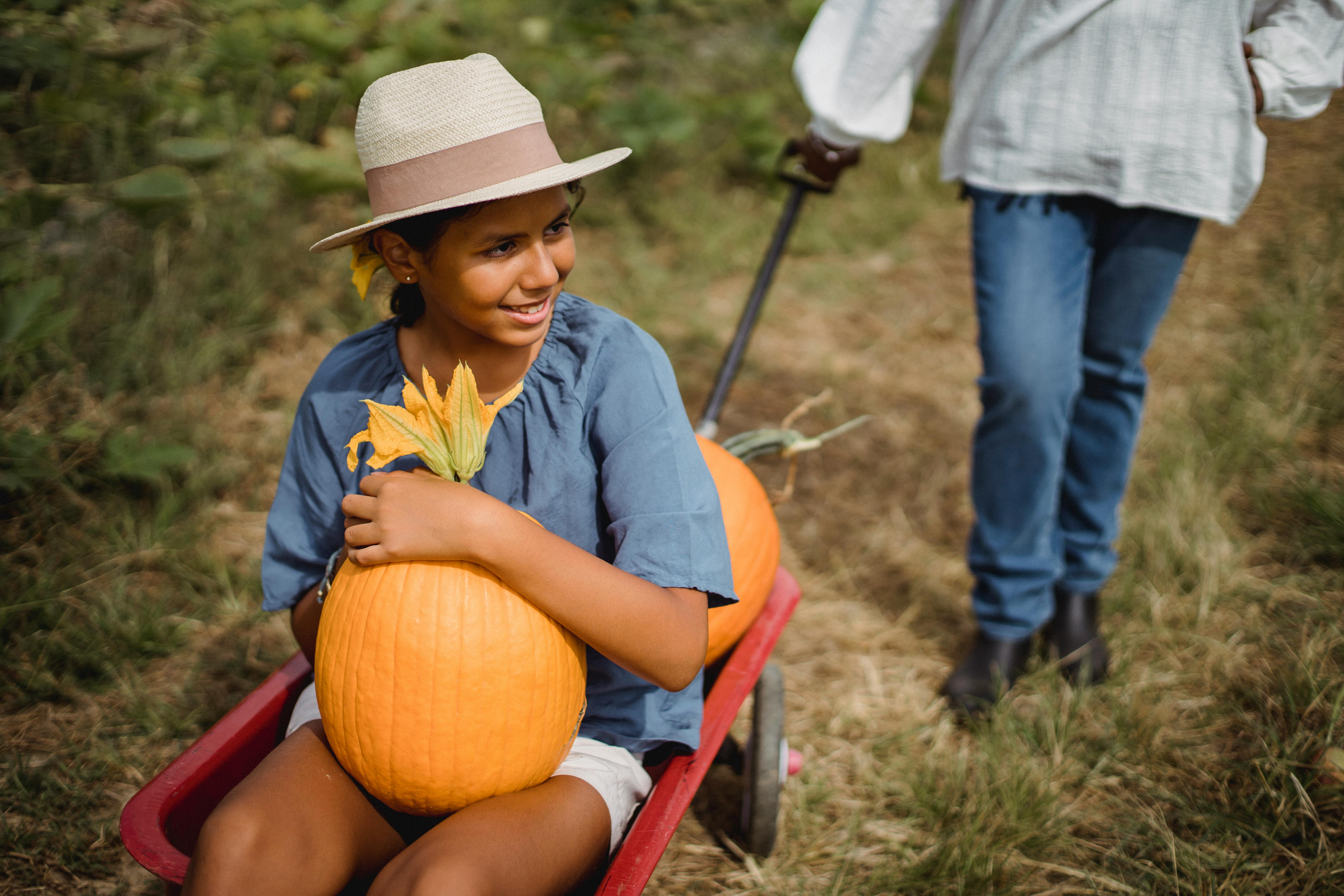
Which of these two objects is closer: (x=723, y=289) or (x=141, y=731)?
(x=141, y=731)

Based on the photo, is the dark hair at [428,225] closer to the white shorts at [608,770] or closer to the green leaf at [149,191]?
the white shorts at [608,770]

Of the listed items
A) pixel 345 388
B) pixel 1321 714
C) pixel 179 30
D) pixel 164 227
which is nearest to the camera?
pixel 345 388

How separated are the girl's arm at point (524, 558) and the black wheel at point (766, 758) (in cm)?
65

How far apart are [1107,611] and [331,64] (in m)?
4.20

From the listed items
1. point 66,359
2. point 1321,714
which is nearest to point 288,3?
point 66,359

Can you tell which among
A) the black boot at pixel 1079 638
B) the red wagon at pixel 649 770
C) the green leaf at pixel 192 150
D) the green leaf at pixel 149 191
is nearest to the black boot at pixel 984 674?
the black boot at pixel 1079 638

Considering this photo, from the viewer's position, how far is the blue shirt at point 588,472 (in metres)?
1.52

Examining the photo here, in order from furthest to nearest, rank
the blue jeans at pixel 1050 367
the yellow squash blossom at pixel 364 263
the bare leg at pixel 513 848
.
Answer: the blue jeans at pixel 1050 367, the yellow squash blossom at pixel 364 263, the bare leg at pixel 513 848

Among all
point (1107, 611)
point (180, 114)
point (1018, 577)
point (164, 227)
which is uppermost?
point (180, 114)

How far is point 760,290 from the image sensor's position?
8.02 ft

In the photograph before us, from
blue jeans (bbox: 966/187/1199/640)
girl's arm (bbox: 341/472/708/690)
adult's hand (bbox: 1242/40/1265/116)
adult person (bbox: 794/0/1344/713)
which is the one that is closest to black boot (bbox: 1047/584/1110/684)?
adult person (bbox: 794/0/1344/713)

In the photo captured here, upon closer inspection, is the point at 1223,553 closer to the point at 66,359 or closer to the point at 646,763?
the point at 646,763

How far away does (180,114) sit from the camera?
12.2ft

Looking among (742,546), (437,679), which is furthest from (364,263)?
(742,546)
